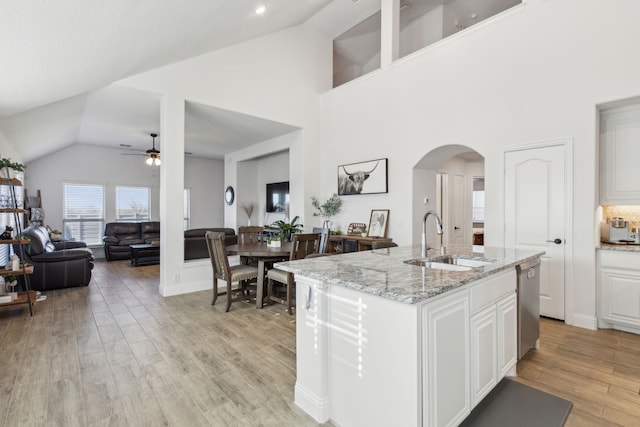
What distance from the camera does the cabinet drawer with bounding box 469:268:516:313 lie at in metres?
1.81

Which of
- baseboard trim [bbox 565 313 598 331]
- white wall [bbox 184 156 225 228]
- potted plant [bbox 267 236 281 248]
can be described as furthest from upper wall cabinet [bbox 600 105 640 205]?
white wall [bbox 184 156 225 228]

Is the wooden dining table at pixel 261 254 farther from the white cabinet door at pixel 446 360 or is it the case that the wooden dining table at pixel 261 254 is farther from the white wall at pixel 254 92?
the white cabinet door at pixel 446 360

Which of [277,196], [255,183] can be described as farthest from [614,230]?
[255,183]

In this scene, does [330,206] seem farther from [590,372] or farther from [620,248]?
[590,372]

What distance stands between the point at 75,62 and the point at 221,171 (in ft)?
24.4

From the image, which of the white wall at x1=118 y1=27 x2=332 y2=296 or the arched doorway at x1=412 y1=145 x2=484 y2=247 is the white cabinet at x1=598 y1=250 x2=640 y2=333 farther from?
the white wall at x1=118 y1=27 x2=332 y2=296

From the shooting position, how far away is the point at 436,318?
1.51m

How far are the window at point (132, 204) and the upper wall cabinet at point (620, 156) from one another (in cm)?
988

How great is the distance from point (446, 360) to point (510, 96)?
3.63 metres

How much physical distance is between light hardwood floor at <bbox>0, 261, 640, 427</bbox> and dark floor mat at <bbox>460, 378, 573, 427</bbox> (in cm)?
8

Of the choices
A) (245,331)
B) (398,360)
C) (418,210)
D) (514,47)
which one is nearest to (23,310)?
(245,331)

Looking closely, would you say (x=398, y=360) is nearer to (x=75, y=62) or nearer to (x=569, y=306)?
(x=569, y=306)

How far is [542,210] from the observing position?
3666 mm

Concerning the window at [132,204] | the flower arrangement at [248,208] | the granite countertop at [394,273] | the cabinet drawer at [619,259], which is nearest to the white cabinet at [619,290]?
the cabinet drawer at [619,259]
